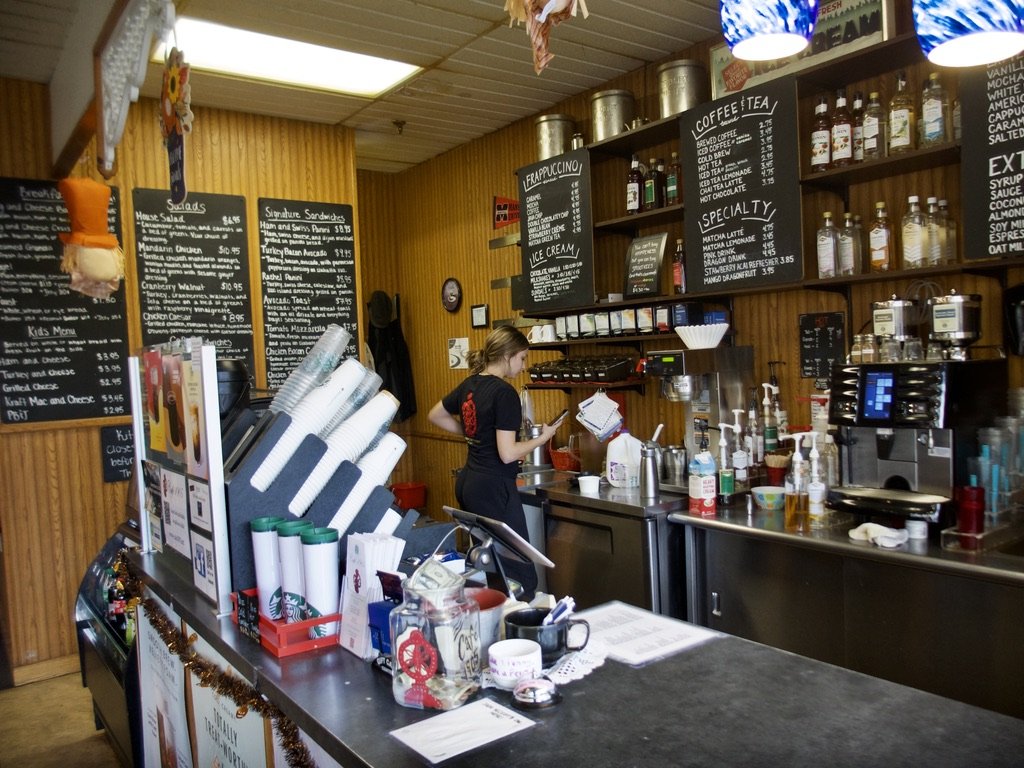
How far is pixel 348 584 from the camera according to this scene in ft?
6.00

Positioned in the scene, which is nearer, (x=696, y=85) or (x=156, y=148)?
(x=696, y=85)

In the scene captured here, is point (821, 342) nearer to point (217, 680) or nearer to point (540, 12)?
point (540, 12)

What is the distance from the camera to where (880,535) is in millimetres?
2752

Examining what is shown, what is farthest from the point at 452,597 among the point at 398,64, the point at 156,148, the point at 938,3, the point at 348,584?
the point at 156,148

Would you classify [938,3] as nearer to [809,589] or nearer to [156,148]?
[809,589]

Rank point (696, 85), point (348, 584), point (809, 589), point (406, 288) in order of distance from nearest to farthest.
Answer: point (348, 584) → point (809, 589) → point (696, 85) → point (406, 288)

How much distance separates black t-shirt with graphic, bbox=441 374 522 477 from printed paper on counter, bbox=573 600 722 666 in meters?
1.67

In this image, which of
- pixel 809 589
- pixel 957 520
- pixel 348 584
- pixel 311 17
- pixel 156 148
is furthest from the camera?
pixel 156 148

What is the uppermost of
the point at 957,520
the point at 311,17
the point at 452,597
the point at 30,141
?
the point at 311,17

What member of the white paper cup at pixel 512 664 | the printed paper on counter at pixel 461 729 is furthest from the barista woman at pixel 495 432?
the printed paper on counter at pixel 461 729

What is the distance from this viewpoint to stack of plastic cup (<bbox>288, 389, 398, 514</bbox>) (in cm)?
211

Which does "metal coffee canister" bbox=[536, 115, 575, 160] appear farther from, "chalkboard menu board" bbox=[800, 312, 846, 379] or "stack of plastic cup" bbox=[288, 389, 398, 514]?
"stack of plastic cup" bbox=[288, 389, 398, 514]

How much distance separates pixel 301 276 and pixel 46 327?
1.50 metres

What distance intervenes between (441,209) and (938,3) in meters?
5.10
